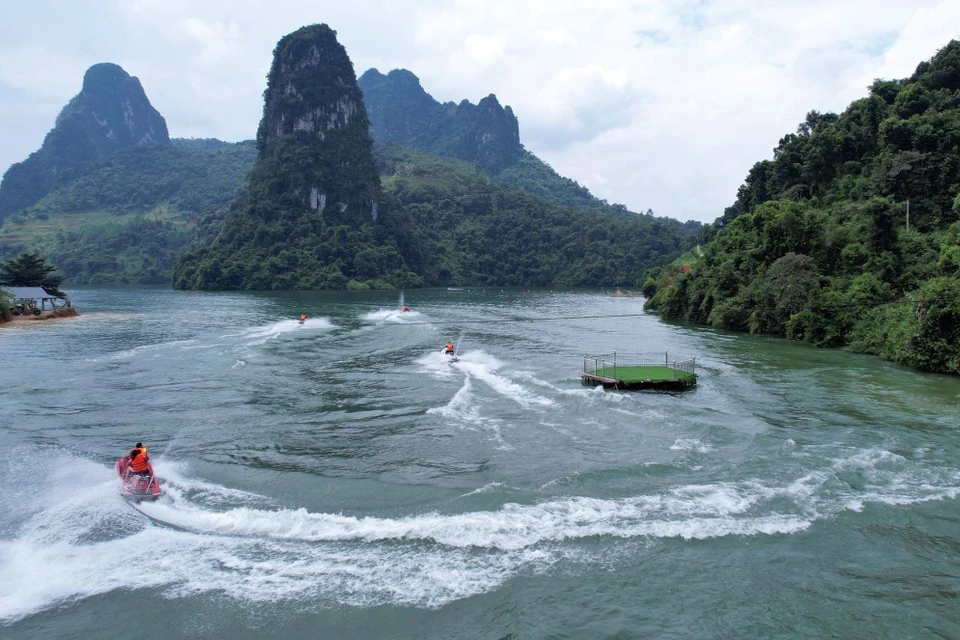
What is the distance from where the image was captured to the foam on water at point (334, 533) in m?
10.9

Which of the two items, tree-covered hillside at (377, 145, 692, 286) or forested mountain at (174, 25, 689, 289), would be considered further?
tree-covered hillside at (377, 145, 692, 286)

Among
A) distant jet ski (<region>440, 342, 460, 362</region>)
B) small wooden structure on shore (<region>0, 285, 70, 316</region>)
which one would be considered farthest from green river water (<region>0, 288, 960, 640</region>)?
small wooden structure on shore (<region>0, 285, 70, 316</region>)

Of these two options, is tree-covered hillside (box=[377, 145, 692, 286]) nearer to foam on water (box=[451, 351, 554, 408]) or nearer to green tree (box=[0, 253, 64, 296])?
green tree (box=[0, 253, 64, 296])

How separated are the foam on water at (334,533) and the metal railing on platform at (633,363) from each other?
12156mm

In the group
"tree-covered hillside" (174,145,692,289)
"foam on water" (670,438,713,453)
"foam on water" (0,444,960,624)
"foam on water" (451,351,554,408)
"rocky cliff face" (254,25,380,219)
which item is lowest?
"foam on water" (0,444,960,624)

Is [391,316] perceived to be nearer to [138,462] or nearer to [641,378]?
[641,378]

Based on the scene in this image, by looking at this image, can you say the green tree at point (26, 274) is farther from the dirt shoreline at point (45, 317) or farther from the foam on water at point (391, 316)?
the foam on water at point (391, 316)

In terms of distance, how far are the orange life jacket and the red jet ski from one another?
4.1 inches

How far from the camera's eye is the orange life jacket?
49.3 ft

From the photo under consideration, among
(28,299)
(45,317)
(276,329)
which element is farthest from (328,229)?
(276,329)

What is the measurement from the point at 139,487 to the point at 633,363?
24.9m

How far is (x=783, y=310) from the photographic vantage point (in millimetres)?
43406

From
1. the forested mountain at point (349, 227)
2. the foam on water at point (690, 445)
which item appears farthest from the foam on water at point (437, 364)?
the forested mountain at point (349, 227)

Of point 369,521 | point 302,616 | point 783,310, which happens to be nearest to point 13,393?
point 369,521
